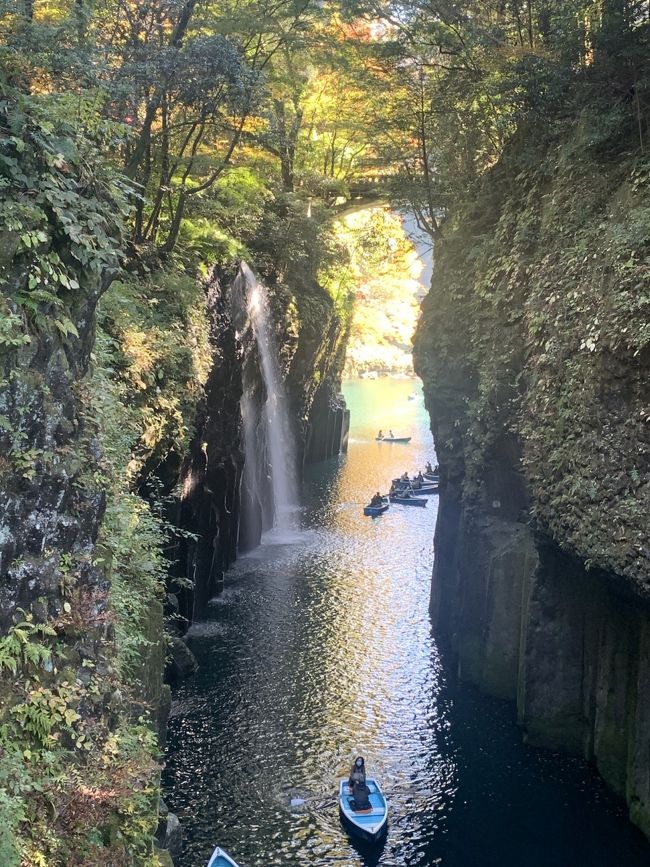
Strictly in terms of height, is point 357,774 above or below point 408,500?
below

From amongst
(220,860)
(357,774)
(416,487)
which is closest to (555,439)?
(357,774)

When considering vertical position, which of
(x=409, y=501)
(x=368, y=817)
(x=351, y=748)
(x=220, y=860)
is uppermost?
(x=409, y=501)

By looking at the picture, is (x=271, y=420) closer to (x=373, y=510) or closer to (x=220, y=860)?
(x=373, y=510)

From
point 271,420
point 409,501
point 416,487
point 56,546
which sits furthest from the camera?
point 416,487

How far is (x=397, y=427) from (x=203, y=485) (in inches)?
1807

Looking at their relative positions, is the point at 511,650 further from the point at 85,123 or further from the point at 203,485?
the point at 85,123

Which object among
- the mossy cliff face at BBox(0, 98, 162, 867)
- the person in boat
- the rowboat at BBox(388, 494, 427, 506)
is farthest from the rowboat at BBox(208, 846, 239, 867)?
the rowboat at BBox(388, 494, 427, 506)

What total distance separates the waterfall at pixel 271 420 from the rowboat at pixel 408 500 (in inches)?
211

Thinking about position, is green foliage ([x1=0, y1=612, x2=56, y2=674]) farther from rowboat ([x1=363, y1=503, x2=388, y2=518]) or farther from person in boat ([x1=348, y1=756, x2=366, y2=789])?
rowboat ([x1=363, y1=503, x2=388, y2=518])

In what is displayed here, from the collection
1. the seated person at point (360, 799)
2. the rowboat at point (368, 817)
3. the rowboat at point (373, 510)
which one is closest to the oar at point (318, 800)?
the rowboat at point (368, 817)

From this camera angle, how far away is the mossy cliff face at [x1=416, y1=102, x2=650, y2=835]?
1355cm

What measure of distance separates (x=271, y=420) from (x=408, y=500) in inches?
350

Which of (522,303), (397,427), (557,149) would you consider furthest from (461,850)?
(397,427)

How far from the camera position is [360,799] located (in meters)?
14.0
